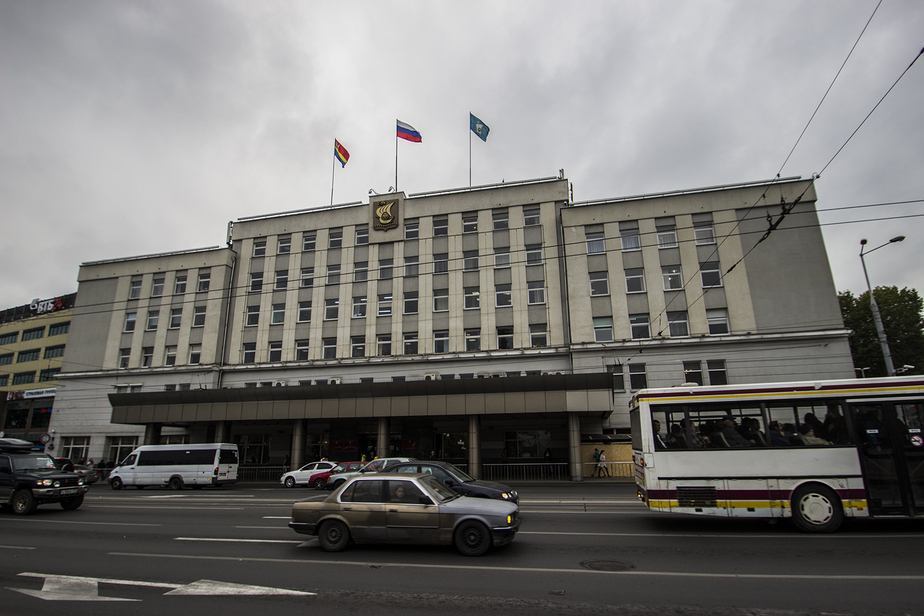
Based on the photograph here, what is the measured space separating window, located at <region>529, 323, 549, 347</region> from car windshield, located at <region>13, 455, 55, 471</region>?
82.6 feet

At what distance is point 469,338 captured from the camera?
34531 millimetres

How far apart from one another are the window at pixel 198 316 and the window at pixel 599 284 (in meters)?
30.9

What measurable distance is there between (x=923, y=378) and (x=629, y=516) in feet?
23.8

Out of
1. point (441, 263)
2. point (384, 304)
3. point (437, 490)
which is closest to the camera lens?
point (437, 490)

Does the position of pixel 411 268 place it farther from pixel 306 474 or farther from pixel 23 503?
pixel 23 503

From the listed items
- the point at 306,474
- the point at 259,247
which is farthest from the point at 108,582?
the point at 259,247

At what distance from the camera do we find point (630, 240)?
111 ft

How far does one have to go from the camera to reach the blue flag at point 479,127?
34688mm

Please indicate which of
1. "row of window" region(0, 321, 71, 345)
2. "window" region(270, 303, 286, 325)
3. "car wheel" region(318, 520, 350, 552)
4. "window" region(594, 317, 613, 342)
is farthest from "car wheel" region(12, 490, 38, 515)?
"row of window" region(0, 321, 71, 345)

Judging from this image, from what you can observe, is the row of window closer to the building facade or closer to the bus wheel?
the building facade

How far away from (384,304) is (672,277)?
20.3 meters

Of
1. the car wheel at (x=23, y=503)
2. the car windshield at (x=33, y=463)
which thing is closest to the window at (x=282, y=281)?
the car windshield at (x=33, y=463)

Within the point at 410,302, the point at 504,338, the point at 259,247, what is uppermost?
the point at 259,247

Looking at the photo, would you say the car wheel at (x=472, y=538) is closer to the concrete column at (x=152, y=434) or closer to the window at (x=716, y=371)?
the window at (x=716, y=371)
